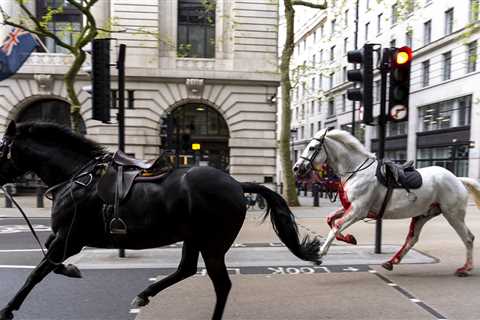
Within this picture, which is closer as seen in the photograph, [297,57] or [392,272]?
[392,272]

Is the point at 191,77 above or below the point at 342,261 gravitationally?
above

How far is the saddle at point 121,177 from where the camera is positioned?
3.77 m

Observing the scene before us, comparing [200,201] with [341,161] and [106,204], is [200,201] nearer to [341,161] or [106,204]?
[106,204]

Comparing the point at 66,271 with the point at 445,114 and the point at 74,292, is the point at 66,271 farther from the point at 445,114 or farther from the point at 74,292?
the point at 445,114

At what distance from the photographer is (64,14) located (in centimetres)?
2333

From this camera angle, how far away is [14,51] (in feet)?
54.9

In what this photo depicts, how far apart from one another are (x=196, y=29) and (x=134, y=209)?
2180 cm

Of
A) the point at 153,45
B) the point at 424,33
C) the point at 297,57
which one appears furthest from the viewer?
the point at 297,57

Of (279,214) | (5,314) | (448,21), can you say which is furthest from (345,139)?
(448,21)

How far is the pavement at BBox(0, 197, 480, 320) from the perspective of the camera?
14.3ft

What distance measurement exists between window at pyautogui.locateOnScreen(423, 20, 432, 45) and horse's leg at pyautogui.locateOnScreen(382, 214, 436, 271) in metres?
31.2

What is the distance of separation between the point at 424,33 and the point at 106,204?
36.1 meters

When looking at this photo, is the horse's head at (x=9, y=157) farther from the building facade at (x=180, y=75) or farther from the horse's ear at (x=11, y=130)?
the building facade at (x=180, y=75)

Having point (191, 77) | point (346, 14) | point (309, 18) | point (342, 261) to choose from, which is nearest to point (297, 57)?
point (309, 18)
